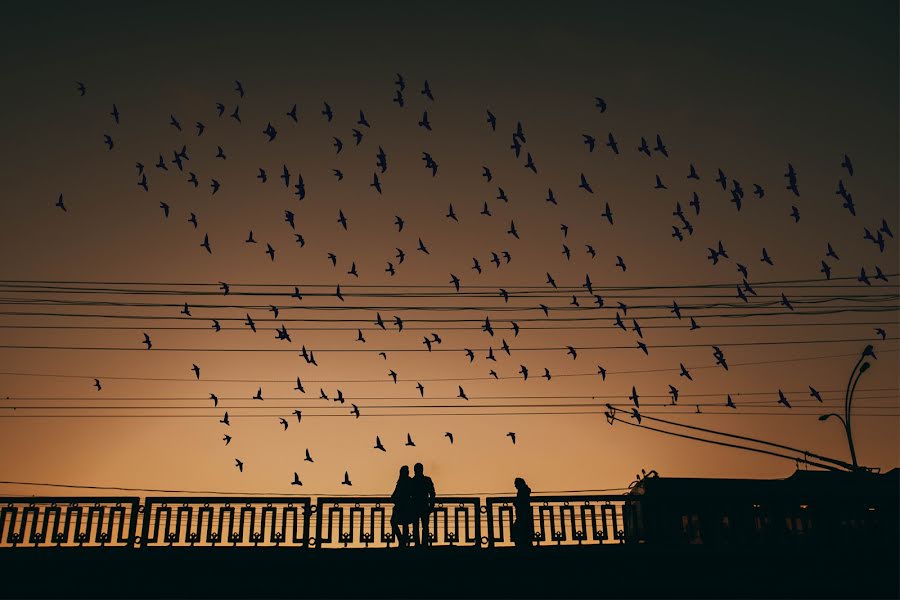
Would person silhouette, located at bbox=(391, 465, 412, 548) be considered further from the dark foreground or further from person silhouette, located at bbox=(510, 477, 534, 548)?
person silhouette, located at bbox=(510, 477, 534, 548)

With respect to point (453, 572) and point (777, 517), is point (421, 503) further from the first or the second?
point (777, 517)

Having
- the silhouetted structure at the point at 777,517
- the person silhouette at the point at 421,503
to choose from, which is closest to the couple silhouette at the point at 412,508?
the person silhouette at the point at 421,503

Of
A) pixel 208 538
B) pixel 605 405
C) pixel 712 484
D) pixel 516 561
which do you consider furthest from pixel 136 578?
pixel 712 484

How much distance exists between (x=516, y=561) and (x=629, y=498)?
2775 mm

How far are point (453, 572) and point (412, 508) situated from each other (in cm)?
172

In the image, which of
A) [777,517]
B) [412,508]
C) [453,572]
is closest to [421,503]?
[412,508]

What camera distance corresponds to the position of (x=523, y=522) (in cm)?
1535

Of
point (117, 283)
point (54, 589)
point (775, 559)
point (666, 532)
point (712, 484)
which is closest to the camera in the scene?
point (54, 589)

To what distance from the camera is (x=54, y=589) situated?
14148mm

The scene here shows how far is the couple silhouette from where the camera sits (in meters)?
15.7

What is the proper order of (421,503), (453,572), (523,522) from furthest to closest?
1. (421,503)
2. (523,522)
3. (453,572)

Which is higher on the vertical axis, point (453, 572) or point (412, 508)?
point (412, 508)

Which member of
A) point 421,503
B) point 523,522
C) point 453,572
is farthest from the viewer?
point 421,503

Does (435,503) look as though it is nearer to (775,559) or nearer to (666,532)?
(666,532)
